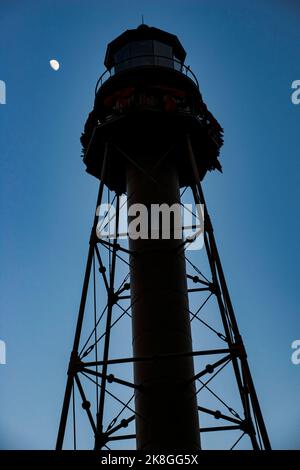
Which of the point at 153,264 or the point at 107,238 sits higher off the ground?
the point at 107,238

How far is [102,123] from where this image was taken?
19.2 meters

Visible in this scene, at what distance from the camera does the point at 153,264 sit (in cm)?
1683

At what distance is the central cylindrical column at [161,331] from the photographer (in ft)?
47.7

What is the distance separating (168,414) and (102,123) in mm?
10397

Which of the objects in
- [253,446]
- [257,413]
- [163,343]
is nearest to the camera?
[257,413]

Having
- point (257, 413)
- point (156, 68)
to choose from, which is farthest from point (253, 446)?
point (156, 68)

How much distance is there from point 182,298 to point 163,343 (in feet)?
5.61

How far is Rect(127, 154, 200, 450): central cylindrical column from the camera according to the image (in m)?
14.5

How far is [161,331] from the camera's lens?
51.4 ft

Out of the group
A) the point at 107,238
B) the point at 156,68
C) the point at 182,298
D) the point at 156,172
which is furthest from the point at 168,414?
the point at 156,68
